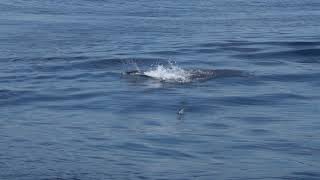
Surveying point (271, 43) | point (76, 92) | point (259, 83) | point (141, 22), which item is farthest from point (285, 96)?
point (141, 22)

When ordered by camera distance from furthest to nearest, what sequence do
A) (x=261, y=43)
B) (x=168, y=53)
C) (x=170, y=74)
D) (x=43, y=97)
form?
(x=261, y=43), (x=168, y=53), (x=170, y=74), (x=43, y=97)

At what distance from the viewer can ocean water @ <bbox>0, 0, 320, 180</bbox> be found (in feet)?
43.8

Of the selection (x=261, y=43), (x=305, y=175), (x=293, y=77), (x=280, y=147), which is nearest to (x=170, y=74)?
(x=293, y=77)

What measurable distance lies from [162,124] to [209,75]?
5.69m

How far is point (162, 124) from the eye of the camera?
16172 millimetres

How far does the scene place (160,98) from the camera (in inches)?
739

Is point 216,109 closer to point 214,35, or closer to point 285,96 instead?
point 285,96

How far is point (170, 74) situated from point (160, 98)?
3.08m

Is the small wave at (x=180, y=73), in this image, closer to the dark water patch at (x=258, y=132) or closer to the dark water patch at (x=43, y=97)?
the dark water patch at (x=43, y=97)

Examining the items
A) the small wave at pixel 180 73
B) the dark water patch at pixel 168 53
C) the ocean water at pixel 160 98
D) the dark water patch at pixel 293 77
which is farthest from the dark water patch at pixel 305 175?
the dark water patch at pixel 168 53

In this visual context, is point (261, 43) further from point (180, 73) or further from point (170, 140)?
point (170, 140)

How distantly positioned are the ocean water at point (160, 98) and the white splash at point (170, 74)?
0.16 ft

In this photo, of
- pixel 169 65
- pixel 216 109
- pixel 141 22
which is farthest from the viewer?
pixel 141 22

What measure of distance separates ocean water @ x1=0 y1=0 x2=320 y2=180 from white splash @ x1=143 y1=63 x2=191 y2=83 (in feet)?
0.16
